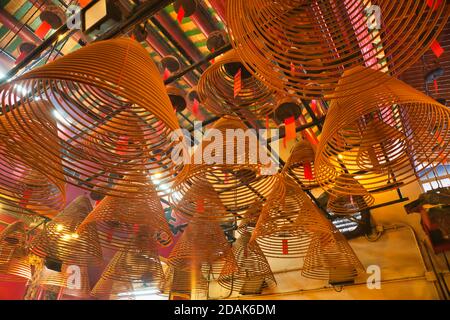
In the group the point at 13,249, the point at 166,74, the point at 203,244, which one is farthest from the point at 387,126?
the point at 13,249

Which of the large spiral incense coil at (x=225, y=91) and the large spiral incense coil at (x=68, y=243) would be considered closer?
the large spiral incense coil at (x=225, y=91)

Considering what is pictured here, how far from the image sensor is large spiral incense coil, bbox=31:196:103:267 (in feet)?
12.4

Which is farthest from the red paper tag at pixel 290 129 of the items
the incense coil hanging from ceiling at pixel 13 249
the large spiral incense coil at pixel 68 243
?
the incense coil hanging from ceiling at pixel 13 249

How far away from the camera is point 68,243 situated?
388cm

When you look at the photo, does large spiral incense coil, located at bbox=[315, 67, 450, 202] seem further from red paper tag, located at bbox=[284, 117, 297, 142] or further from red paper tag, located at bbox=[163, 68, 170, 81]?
red paper tag, located at bbox=[163, 68, 170, 81]

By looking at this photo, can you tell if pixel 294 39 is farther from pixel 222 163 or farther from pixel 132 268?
pixel 132 268

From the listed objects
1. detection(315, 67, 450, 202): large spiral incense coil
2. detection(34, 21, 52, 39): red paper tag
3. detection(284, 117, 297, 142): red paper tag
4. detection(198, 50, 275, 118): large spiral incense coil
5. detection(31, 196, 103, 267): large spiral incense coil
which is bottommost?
detection(315, 67, 450, 202): large spiral incense coil

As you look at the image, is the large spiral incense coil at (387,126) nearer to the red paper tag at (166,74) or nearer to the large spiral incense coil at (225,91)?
the large spiral incense coil at (225,91)

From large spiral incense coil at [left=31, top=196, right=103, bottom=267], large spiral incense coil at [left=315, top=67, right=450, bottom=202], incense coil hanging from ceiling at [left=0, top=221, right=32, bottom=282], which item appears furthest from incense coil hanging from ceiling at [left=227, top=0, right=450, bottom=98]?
incense coil hanging from ceiling at [left=0, top=221, right=32, bottom=282]

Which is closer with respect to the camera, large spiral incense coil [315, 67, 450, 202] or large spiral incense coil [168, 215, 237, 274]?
large spiral incense coil [315, 67, 450, 202]

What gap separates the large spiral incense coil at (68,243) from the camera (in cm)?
379

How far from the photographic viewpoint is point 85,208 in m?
4.46
